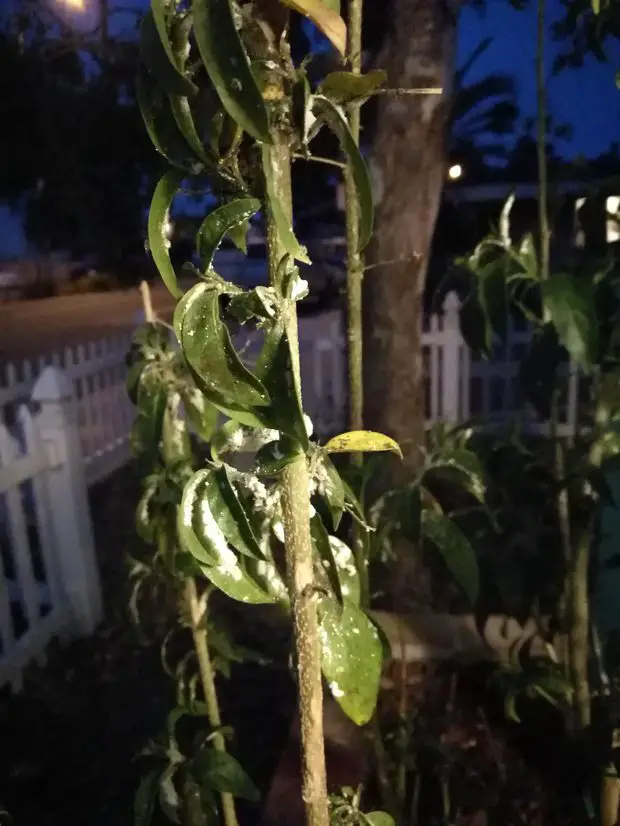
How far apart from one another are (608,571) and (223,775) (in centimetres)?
107

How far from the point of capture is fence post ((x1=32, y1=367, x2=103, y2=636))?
2.71 meters

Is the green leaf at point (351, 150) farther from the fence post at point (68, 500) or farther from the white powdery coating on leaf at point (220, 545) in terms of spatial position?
the fence post at point (68, 500)

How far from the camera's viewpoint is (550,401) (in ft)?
4.58

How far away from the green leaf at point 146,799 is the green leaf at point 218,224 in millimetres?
944

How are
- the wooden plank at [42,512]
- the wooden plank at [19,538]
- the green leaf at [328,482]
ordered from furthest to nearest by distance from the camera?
1. the wooden plank at [42,512]
2. the wooden plank at [19,538]
3. the green leaf at [328,482]

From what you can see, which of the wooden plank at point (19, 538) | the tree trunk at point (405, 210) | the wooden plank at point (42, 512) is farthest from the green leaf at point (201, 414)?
the wooden plank at point (42, 512)

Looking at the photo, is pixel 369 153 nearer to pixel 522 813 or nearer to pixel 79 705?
pixel 522 813

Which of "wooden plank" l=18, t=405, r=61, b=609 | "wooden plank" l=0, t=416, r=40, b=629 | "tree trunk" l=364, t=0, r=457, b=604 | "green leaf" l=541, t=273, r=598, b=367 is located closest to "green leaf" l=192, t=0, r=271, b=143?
"green leaf" l=541, t=273, r=598, b=367

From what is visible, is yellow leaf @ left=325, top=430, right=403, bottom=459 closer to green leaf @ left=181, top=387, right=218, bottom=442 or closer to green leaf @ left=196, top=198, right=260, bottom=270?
green leaf @ left=196, top=198, right=260, bottom=270

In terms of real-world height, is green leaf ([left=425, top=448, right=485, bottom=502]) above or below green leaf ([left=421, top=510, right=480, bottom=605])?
above

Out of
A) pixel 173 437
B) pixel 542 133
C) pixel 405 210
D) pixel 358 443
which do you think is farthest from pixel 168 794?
pixel 405 210

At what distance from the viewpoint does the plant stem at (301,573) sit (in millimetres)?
625

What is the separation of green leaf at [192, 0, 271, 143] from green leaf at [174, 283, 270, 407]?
15cm

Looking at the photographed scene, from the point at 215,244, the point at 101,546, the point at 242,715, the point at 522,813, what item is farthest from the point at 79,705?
the point at 215,244
